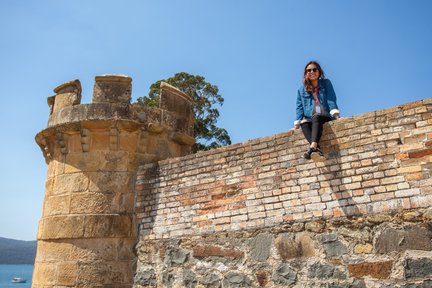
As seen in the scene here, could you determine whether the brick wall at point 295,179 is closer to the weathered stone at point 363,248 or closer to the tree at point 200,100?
the weathered stone at point 363,248

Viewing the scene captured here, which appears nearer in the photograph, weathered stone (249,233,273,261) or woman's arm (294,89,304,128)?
weathered stone (249,233,273,261)

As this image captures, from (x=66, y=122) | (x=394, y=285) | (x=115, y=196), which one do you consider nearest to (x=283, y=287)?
(x=394, y=285)

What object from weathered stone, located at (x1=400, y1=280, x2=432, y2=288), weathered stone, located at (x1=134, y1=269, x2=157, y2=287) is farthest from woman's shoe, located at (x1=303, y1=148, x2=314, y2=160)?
weathered stone, located at (x1=134, y1=269, x2=157, y2=287)

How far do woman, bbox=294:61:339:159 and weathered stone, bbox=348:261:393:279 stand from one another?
1.28 meters

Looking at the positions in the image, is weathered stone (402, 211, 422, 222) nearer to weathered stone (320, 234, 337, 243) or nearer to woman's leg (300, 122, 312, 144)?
weathered stone (320, 234, 337, 243)

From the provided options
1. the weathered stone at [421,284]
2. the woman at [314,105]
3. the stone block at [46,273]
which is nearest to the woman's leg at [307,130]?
the woman at [314,105]

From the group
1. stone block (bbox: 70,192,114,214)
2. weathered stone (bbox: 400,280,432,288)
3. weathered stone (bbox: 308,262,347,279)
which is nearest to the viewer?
weathered stone (bbox: 400,280,432,288)

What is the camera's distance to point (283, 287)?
4.65 m

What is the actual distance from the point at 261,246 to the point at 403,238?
162 centimetres

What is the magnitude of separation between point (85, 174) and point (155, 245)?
167 cm

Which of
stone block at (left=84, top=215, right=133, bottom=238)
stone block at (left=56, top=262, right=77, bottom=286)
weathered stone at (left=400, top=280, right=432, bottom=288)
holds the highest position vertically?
stone block at (left=84, top=215, right=133, bottom=238)

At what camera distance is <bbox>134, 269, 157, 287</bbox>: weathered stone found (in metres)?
5.84

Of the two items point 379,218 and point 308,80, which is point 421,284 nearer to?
point 379,218

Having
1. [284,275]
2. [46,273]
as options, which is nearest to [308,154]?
[284,275]
